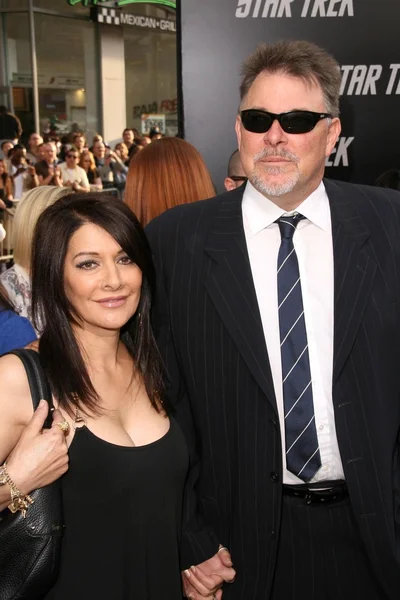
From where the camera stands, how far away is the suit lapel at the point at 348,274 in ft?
7.03

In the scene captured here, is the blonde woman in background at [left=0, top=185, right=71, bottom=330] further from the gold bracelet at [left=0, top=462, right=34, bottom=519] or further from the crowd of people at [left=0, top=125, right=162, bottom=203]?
the crowd of people at [left=0, top=125, right=162, bottom=203]

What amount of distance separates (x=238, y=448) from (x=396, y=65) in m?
2.25

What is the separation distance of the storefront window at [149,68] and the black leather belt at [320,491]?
19154mm

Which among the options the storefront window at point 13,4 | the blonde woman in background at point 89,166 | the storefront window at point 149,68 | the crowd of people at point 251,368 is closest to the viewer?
the crowd of people at point 251,368

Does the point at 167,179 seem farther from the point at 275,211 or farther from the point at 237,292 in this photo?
the point at 237,292

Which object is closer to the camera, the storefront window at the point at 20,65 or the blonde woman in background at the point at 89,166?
the blonde woman in background at the point at 89,166

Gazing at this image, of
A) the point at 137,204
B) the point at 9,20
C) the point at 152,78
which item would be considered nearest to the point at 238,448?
the point at 137,204

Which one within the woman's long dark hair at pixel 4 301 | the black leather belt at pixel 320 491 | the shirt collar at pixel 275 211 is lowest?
the black leather belt at pixel 320 491

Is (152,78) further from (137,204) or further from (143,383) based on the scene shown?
(143,383)

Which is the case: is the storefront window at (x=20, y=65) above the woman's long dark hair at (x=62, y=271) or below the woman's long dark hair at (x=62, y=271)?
above

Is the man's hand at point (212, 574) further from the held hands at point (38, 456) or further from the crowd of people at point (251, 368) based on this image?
the held hands at point (38, 456)

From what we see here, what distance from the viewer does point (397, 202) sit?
236 centimetres

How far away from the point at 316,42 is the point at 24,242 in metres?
1.88

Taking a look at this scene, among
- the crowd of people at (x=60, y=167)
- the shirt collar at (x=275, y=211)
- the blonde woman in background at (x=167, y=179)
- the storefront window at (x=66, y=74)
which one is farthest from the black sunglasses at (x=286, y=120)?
the storefront window at (x=66, y=74)
